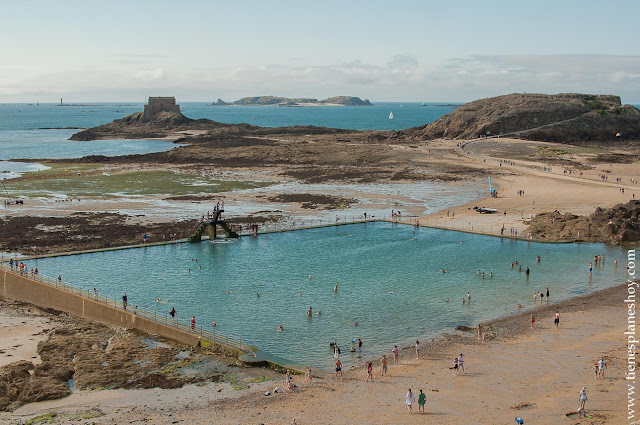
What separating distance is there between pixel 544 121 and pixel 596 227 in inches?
3624

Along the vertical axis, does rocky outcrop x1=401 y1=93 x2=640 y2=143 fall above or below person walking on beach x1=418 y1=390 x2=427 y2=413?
above

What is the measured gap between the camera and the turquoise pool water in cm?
3538

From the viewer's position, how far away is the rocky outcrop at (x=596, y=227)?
53531 mm

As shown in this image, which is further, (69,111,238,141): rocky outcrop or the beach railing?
(69,111,238,141): rocky outcrop

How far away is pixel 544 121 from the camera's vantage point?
464 feet

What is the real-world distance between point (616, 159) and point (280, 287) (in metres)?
83.3

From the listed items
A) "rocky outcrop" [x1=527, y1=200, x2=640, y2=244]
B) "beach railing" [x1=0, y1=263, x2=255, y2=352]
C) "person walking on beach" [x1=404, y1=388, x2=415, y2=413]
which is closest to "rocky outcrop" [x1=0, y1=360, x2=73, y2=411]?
"beach railing" [x1=0, y1=263, x2=255, y2=352]

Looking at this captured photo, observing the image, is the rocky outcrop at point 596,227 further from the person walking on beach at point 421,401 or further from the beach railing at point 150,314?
the person walking on beach at point 421,401

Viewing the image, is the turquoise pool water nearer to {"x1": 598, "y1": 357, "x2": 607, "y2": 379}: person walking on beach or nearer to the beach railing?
the beach railing

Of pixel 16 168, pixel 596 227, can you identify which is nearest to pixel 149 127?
pixel 16 168

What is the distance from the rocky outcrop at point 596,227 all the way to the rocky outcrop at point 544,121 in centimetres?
8122

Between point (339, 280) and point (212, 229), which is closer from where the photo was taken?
point (339, 280)

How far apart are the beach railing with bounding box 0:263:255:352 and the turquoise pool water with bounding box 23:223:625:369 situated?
935mm

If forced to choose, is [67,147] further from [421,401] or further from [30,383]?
[421,401]
